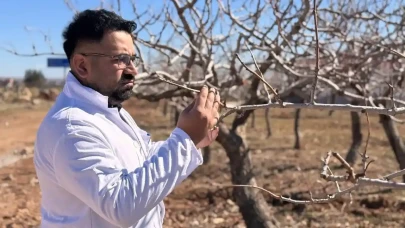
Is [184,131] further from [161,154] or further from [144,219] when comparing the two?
[144,219]

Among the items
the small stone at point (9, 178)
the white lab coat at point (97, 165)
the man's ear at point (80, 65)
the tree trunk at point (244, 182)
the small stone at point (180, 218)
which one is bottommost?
the small stone at point (9, 178)

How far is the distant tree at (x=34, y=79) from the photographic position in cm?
5633

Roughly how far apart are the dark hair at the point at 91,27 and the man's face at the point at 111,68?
2 cm

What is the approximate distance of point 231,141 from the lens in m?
6.04

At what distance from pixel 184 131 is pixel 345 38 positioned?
4.52m

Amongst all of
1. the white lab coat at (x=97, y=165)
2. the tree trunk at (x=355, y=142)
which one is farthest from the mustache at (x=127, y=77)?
the tree trunk at (x=355, y=142)

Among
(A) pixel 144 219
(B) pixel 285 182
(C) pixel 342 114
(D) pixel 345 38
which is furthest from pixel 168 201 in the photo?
(C) pixel 342 114

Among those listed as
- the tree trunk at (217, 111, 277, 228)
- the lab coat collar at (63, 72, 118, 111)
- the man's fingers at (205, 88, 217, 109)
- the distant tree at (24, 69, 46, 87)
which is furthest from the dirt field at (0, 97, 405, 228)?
the distant tree at (24, 69, 46, 87)

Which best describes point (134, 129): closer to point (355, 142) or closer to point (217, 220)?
point (217, 220)

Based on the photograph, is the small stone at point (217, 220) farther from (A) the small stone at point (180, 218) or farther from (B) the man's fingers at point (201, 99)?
(B) the man's fingers at point (201, 99)

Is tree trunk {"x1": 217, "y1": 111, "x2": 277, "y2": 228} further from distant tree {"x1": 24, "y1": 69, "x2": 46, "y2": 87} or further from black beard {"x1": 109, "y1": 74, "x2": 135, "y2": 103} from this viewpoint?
distant tree {"x1": 24, "y1": 69, "x2": 46, "y2": 87}

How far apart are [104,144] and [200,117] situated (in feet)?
0.97

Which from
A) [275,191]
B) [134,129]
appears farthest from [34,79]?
[134,129]

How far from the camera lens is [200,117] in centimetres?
180
